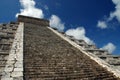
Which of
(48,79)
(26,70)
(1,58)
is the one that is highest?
(1,58)

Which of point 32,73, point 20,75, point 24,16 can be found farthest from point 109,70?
point 24,16

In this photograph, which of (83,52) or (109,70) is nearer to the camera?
(109,70)

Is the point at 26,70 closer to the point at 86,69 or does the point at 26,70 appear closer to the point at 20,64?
the point at 20,64

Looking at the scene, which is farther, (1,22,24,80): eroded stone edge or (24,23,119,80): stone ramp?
(24,23,119,80): stone ramp

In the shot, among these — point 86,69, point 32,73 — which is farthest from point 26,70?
point 86,69

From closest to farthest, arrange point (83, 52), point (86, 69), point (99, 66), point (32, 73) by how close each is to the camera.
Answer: point (32, 73)
point (86, 69)
point (99, 66)
point (83, 52)

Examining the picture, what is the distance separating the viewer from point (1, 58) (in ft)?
18.7

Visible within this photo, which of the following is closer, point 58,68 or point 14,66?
point 14,66

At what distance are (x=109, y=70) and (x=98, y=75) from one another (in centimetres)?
75

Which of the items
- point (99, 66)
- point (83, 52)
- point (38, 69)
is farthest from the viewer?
point (83, 52)

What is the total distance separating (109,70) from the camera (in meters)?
6.28

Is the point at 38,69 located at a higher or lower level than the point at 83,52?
lower

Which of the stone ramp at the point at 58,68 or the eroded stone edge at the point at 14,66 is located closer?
the eroded stone edge at the point at 14,66

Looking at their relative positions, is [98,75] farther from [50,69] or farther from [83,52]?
[83,52]
